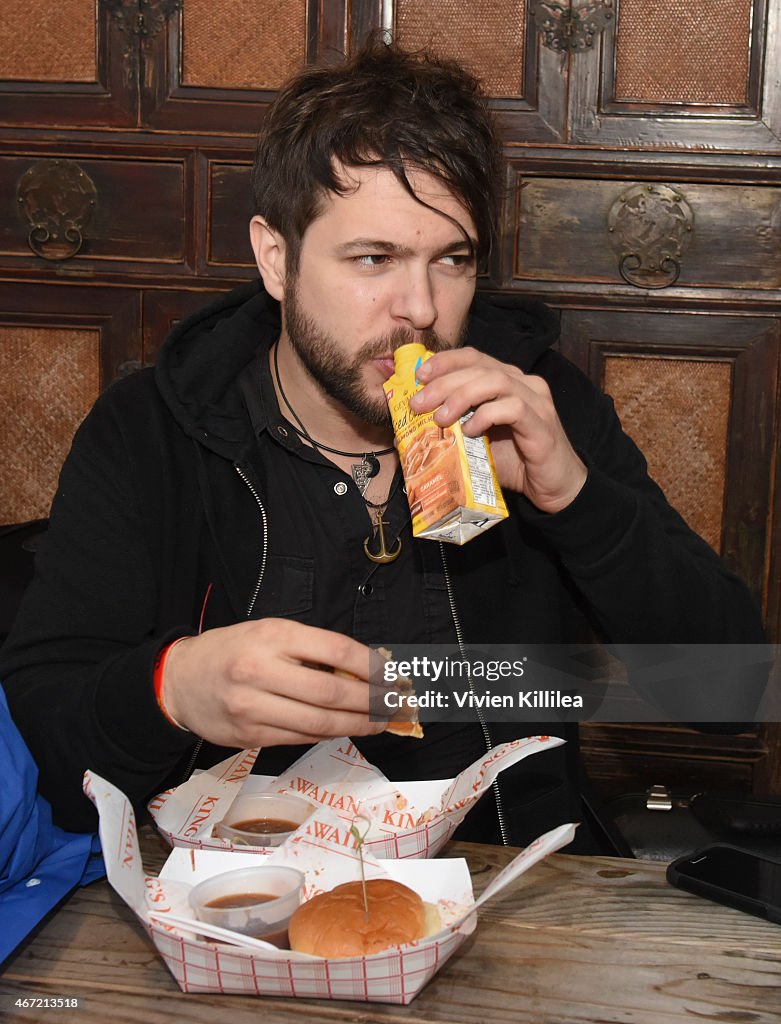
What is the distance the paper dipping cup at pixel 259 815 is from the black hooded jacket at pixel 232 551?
130mm

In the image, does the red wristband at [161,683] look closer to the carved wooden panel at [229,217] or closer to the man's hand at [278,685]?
the man's hand at [278,685]

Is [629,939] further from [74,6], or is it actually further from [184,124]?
[74,6]

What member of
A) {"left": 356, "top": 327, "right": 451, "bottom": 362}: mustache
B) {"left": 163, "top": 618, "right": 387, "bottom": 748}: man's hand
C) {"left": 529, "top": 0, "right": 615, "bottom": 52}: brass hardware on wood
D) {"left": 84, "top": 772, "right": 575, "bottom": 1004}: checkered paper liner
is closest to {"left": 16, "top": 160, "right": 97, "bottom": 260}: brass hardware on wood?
{"left": 529, "top": 0, "right": 615, "bottom": 52}: brass hardware on wood

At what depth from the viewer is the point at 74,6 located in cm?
215

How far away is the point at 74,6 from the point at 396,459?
135 cm

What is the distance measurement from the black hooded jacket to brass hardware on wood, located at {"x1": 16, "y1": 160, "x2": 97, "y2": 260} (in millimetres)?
851

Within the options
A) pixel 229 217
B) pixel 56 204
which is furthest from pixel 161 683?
pixel 56 204

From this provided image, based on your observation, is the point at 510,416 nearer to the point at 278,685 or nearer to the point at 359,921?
the point at 278,685

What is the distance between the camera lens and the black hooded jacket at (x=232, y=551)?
116cm

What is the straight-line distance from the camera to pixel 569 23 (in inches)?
81.0

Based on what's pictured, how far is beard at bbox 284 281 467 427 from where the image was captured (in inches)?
50.0

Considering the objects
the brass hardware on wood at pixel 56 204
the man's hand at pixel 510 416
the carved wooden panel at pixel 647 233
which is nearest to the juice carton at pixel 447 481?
the man's hand at pixel 510 416

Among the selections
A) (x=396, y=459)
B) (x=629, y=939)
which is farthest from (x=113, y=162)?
(x=629, y=939)
